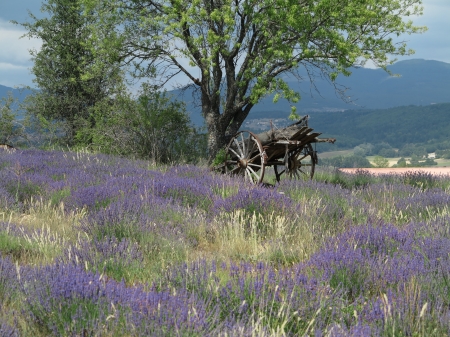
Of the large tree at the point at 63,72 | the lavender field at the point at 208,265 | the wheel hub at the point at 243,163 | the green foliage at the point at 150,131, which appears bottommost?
the lavender field at the point at 208,265

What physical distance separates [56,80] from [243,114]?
50.5 ft

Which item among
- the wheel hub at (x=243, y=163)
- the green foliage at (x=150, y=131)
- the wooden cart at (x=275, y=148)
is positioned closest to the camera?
the wooden cart at (x=275, y=148)

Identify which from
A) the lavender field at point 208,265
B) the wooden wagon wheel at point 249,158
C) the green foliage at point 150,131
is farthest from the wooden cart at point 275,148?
the green foliage at point 150,131

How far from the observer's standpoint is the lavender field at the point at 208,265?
8.97 feet

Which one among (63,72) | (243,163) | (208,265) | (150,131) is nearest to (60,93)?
(63,72)

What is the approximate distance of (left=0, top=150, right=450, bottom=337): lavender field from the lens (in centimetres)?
273

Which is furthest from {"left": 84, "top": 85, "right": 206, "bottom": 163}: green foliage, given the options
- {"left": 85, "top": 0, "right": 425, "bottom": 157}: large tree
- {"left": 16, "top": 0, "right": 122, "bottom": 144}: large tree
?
{"left": 16, "top": 0, "right": 122, "bottom": 144}: large tree

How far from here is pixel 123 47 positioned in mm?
17359

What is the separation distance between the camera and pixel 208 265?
3832 mm

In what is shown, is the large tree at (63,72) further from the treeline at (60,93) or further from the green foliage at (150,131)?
the green foliage at (150,131)

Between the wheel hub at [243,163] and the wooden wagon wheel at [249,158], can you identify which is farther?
the wheel hub at [243,163]

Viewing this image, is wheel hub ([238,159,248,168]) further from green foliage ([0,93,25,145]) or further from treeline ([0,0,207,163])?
green foliage ([0,93,25,145])

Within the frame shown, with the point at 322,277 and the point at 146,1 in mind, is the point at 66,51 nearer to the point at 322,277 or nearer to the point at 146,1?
the point at 146,1

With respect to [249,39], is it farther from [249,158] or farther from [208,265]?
[208,265]
